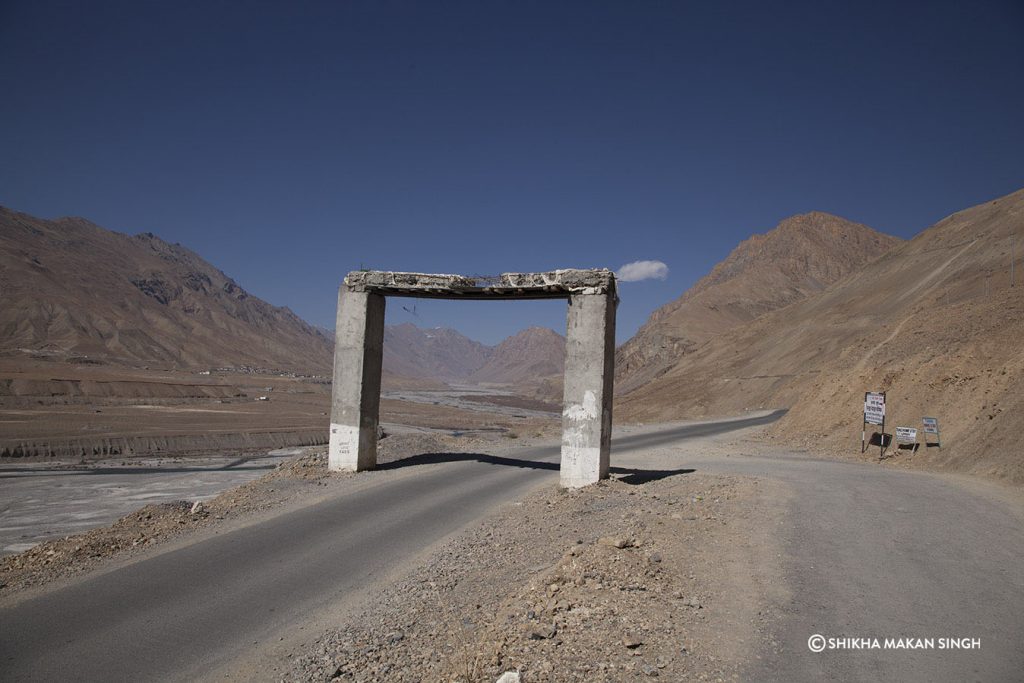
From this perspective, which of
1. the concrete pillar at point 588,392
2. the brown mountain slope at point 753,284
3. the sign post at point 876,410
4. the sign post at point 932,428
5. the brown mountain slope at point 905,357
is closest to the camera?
the concrete pillar at point 588,392

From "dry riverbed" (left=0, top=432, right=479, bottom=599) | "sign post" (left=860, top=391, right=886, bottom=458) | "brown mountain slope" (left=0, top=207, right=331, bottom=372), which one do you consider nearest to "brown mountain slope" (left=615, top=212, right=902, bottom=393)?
"sign post" (left=860, top=391, right=886, bottom=458)

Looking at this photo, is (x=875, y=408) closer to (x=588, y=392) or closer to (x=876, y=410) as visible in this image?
(x=876, y=410)

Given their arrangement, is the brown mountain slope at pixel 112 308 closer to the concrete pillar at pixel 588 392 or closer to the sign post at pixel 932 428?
the concrete pillar at pixel 588 392

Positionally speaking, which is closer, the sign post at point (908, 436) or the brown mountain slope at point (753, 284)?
the sign post at point (908, 436)

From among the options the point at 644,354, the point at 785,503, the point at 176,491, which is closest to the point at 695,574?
the point at 785,503

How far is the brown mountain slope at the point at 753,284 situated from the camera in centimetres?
8975

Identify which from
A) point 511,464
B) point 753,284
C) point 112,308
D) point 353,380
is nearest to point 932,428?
point 511,464

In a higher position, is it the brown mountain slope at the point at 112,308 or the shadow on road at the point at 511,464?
the brown mountain slope at the point at 112,308

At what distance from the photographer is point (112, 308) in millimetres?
125062

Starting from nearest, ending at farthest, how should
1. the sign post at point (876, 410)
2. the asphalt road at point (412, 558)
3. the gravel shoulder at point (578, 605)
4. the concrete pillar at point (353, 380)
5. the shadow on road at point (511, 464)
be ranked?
the gravel shoulder at point (578, 605) < the asphalt road at point (412, 558) < the shadow on road at point (511, 464) < the concrete pillar at point (353, 380) < the sign post at point (876, 410)

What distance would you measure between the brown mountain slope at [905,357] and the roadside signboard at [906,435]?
0.66 meters

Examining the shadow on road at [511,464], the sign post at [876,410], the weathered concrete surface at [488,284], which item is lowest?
the shadow on road at [511,464]

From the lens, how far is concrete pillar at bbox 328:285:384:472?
1578 cm

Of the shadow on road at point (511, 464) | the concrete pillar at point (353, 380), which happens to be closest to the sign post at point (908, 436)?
the shadow on road at point (511, 464)
